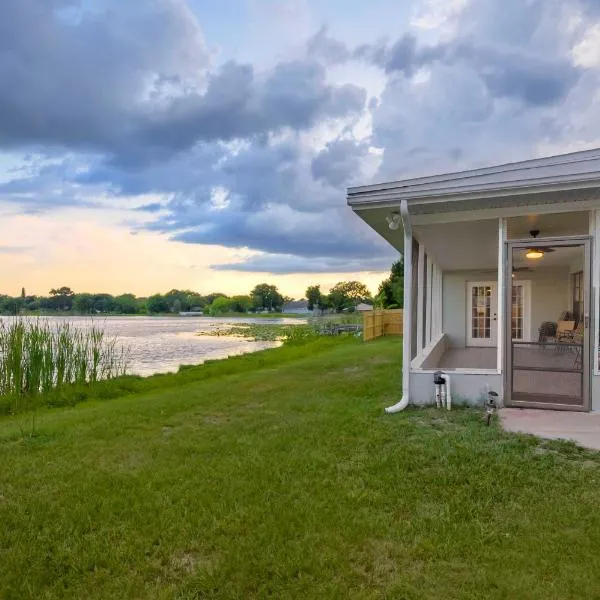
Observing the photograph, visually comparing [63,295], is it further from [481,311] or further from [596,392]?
[596,392]

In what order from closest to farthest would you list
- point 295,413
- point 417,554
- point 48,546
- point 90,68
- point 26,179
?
point 417,554
point 48,546
point 295,413
point 90,68
point 26,179

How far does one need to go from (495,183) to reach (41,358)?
831cm

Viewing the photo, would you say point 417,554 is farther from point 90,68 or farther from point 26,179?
point 26,179

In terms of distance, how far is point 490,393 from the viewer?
5.52m

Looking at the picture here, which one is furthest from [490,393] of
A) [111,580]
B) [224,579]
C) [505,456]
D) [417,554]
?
[111,580]

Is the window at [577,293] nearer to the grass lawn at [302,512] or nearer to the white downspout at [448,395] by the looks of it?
the white downspout at [448,395]

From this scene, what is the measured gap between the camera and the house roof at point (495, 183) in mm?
5188

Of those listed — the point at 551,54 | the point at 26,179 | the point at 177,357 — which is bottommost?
the point at 177,357

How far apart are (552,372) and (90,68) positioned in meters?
9.52

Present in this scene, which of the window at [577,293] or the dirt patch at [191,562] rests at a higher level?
the window at [577,293]

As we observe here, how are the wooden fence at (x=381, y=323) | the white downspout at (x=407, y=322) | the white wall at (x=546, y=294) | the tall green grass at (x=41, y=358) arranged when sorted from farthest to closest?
the wooden fence at (x=381, y=323) < the white wall at (x=546, y=294) < the tall green grass at (x=41, y=358) < the white downspout at (x=407, y=322)

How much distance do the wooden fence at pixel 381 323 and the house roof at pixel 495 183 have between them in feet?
46.5

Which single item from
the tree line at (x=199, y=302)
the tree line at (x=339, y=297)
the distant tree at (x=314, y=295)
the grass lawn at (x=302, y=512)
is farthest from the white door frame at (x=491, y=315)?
the distant tree at (x=314, y=295)

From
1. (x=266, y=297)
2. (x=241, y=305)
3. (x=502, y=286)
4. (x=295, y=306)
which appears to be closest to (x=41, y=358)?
(x=502, y=286)
